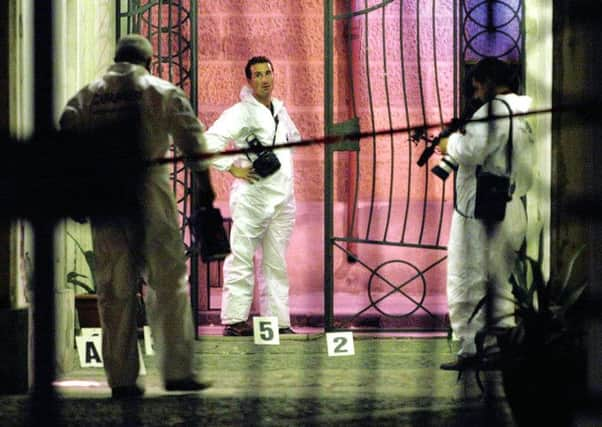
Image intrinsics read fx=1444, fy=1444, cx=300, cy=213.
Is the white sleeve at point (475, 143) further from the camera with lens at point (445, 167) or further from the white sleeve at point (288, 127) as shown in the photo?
the white sleeve at point (288, 127)

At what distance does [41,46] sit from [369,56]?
811 centimetres

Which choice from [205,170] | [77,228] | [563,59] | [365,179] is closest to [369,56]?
[365,179]

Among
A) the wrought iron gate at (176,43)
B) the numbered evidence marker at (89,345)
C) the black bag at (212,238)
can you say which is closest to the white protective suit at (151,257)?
the black bag at (212,238)

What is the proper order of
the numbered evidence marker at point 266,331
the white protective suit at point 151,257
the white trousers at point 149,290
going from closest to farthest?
the white protective suit at point 151,257 < the white trousers at point 149,290 < the numbered evidence marker at point 266,331

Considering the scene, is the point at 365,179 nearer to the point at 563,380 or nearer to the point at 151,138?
the point at 151,138

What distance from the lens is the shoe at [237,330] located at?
9.05m

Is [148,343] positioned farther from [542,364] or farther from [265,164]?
[542,364]

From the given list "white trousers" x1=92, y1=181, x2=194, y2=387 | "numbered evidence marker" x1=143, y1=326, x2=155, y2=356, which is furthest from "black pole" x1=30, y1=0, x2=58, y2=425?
"numbered evidence marker" x1=143, y1=326, x2=155, y2=356

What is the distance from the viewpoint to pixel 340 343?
296 inches

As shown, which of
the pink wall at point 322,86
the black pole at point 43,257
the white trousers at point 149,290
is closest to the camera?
the black pole at point 43,257

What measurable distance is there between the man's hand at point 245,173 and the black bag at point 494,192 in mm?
2327

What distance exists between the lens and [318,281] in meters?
10.2

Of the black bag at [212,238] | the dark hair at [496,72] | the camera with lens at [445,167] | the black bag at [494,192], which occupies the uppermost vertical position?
the dark hair at [496,72]

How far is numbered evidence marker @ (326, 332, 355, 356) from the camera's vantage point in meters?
7.44
